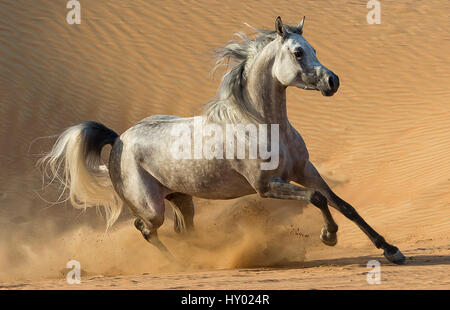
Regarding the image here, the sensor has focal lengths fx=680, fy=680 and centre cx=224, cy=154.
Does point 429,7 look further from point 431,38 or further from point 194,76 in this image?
point 194,76

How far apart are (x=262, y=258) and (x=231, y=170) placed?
4.03 ft

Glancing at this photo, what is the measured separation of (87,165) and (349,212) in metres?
3.18

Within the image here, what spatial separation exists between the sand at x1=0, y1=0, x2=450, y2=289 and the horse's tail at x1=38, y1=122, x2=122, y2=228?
735mm

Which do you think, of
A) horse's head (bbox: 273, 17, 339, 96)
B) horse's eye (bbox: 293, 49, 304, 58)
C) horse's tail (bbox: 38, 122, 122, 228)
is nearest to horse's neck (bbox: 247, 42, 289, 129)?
horse's head (bbox: 273, 17, 339, 96)

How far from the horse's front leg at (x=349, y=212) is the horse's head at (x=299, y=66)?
2.81ft

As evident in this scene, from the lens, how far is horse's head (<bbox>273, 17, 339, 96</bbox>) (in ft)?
19.3

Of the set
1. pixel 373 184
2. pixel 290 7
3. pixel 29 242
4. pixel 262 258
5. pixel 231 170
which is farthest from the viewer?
pixel 290 7

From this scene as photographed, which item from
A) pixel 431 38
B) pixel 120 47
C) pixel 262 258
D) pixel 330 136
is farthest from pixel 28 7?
pixel 262 258

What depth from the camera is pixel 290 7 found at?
19.0m

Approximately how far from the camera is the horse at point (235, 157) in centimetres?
610

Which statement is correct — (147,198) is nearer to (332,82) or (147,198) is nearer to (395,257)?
(332,82)

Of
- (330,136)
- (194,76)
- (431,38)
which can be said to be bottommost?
(330,136)

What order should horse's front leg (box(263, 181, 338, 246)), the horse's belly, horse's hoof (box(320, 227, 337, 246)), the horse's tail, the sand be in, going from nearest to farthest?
horse's front leg (box(263, 181, 338, 246)) → horse's hoof (box(320, 227, 337, 246)) → the horse's belly → the sand → the horse's tail

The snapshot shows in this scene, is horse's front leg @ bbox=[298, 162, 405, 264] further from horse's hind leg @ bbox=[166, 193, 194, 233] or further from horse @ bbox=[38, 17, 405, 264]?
horse's hind leg @ bbox=[166, 193, 194, 233]
